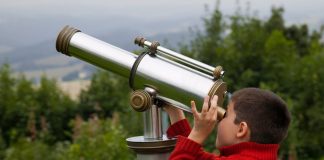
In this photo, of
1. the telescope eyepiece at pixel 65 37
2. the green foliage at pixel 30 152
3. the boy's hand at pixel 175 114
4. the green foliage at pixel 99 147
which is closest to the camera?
the telescope eyepiece at pixel 65 37

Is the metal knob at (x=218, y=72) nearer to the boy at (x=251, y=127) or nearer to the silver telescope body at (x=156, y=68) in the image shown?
the silver telescope body at (x=156, y=68)

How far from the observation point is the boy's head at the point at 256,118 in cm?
174

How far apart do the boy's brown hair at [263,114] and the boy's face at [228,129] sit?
0.02 meters

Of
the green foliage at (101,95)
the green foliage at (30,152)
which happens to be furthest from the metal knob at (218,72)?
the green foliage at (101,95)

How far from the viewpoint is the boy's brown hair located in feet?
5.71

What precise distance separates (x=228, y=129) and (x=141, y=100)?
282 mm

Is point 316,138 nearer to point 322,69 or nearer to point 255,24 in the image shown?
point 322,69

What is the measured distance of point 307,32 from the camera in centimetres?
1359

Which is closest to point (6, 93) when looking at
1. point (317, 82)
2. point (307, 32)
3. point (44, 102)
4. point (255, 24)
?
point (44, 102)

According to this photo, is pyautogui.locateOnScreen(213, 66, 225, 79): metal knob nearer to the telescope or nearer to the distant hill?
the telescope

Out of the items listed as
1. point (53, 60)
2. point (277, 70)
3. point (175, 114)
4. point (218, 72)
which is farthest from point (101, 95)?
point (53, 60)

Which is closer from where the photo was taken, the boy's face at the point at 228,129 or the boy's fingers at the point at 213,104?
the boy's fingers at the point at 213,104

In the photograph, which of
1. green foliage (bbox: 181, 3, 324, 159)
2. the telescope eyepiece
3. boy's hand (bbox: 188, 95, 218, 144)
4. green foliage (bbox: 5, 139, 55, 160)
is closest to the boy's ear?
boy's hand (bbox: 188, 95, 218, 144)

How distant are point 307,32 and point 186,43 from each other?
18.0 feet
